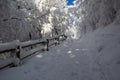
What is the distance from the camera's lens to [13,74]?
4.63m

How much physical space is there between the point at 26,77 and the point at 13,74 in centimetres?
57

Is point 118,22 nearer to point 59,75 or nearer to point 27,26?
point 59,75

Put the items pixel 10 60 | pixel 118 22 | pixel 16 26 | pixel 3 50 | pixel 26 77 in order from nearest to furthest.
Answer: pixel 26 77 < pixel 3 50 < pixel 10 60 < pixel 118 22 < pixel 16 26

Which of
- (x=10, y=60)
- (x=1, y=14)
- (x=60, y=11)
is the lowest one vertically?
(x=10, y=60)

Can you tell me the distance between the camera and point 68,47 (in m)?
11.7

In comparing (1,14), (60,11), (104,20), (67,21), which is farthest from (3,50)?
(67,21)

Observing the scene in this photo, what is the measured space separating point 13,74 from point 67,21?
31.1 metres

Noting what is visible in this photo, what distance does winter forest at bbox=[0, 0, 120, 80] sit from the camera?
15.3 ft

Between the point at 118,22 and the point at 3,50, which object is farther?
the point at 118,22

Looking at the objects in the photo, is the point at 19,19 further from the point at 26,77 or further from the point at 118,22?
the point at 26,77

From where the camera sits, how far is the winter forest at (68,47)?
4.67 metres

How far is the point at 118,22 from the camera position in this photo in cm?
866

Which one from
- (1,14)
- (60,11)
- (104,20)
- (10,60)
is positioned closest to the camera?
(10,60)

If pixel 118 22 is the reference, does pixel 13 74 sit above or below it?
below
